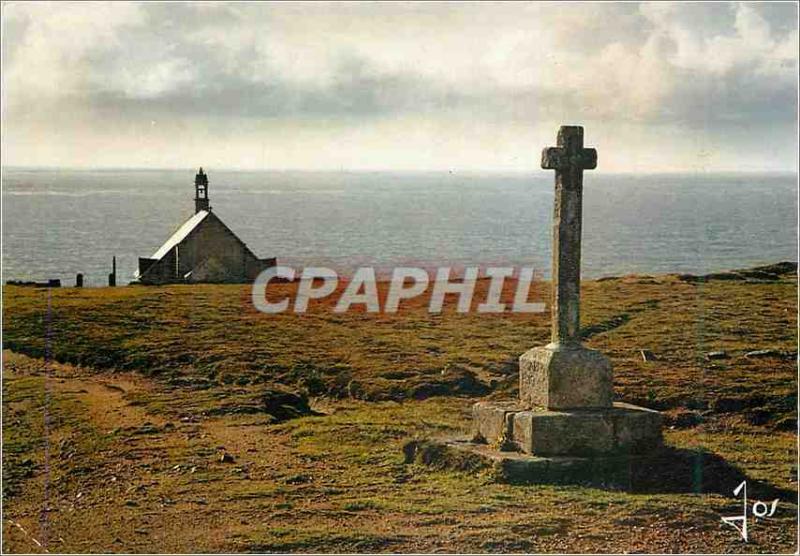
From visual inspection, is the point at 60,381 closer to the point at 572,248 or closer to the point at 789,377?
the point at 572,248

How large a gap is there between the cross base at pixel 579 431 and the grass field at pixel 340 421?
72 centimetres

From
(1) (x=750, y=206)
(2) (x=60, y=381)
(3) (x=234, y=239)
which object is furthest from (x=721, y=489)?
(1) (x=750, y=206)

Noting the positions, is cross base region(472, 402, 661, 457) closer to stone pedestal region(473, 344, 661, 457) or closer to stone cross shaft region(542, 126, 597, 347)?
stone pedestal region(473, 344, 661, 457)

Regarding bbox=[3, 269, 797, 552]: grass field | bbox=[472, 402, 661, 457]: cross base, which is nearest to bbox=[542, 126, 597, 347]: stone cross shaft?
bbox=[472, 402, 661, 457]: cross base

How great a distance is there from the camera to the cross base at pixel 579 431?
13.3m

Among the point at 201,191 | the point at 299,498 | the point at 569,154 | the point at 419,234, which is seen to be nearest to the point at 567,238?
the point at 569,154

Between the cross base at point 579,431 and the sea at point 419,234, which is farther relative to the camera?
the sea at point 419,234

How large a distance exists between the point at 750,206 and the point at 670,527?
158681 mm

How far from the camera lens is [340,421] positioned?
17000 millimetres

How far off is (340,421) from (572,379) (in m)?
4.48

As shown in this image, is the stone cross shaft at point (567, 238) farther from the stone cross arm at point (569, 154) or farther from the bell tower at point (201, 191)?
the bell tower at point (201, 191)

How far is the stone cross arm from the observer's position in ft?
46.0

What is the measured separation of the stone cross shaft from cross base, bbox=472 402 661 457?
986mm

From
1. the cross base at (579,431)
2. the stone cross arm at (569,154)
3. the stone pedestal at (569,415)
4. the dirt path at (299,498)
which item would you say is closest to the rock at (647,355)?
the dirt path at (299,498)
